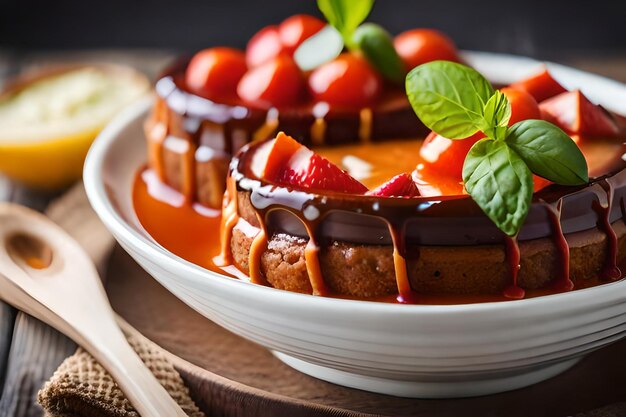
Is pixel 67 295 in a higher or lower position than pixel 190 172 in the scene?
lower

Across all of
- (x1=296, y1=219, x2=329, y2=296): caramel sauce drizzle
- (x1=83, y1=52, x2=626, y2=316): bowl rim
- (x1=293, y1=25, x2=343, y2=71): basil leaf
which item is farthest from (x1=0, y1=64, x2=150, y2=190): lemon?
(x1=296, y1=219, x2=329, y2=296): caramel sauce drizzle

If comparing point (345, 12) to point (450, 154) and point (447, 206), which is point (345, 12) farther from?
point (447, 206)

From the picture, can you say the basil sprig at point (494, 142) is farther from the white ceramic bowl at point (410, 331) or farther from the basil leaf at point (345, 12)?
the basil leaf at point (345, 12)

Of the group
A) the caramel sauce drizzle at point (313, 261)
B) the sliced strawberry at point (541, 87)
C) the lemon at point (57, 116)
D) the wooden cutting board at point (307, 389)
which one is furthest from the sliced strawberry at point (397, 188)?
the lemon at point (57, 116)

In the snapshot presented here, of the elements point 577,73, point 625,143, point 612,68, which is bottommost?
point 612,68

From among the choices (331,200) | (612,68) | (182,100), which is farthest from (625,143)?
(612,68)

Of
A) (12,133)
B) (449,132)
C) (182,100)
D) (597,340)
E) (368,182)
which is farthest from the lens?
(12,133)

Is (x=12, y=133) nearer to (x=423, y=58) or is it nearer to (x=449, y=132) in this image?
(x=423, y=58)

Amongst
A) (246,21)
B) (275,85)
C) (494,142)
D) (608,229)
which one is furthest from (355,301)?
(246,21)
